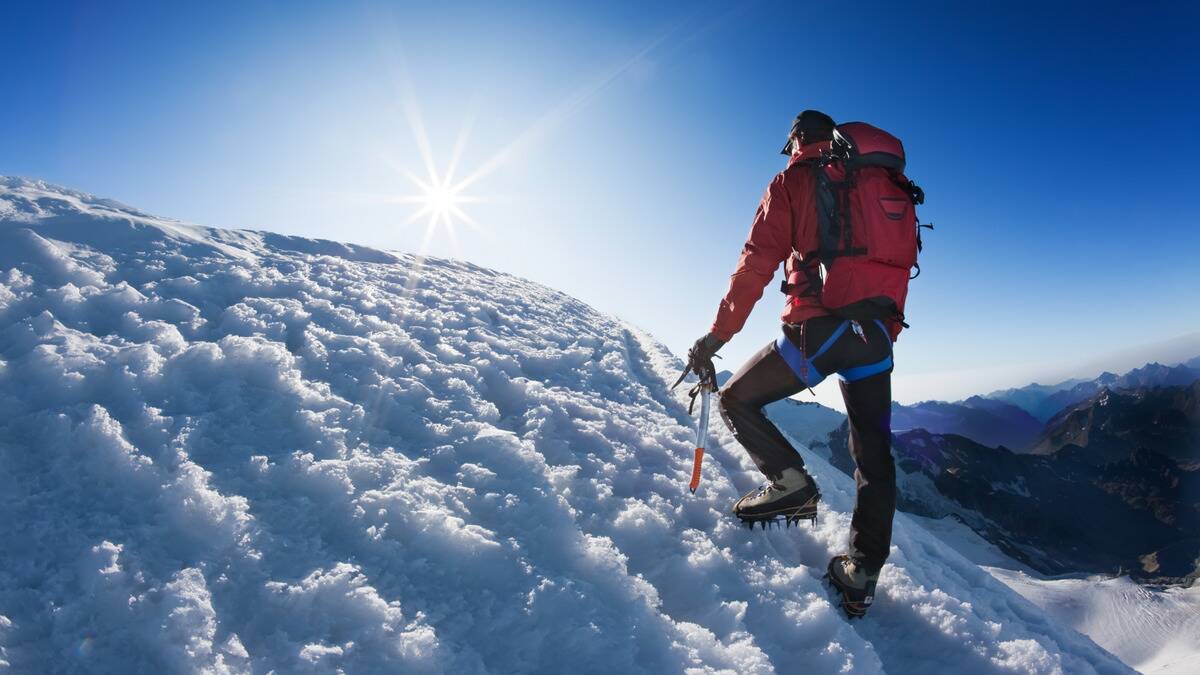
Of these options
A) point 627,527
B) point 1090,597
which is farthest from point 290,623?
point 1090,597

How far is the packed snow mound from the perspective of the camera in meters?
2.11

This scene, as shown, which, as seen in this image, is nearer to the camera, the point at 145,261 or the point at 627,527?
the point at 627,527

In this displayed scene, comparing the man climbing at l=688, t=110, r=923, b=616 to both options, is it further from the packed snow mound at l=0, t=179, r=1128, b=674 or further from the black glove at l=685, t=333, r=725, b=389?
the packed snow mound at l=0, t=179, r=1128, b=674

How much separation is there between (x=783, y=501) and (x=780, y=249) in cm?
172

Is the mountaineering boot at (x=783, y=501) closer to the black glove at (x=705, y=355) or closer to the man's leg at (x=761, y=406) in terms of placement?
the man's leg at (x=761, y=406)

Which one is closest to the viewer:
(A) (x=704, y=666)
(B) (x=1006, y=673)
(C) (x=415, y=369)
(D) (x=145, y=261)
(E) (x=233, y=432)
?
(A) (x=704, y=666)

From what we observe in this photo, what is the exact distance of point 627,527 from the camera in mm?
3330

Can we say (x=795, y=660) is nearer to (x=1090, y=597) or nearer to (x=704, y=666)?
(x=704, y=666)

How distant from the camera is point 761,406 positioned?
12.0 feet

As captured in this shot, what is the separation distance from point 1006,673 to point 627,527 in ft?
7.22

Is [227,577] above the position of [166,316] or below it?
below

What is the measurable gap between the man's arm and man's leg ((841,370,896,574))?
0.81m

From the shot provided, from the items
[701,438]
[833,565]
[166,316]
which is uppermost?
[166,316]

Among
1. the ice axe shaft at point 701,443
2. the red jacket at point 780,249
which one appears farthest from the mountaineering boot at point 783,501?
the red jacket at point 780,249
